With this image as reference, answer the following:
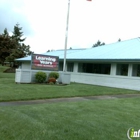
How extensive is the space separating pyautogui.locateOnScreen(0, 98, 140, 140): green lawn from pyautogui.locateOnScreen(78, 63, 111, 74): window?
1453 cm

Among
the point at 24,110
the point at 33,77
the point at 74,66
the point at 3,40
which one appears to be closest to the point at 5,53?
the point at 3,40

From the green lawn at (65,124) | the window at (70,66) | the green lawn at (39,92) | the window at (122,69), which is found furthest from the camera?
the window at (70,66)

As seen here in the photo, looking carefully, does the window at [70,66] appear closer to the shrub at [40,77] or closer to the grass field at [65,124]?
the shrub at [40,77]

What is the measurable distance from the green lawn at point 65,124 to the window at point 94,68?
14527mm

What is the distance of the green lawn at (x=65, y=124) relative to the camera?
17.7 feet

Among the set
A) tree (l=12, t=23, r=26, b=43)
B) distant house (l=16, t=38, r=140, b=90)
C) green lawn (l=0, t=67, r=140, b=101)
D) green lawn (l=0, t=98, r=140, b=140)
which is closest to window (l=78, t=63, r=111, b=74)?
distant house (l=16, t=38, r=140, b=90)

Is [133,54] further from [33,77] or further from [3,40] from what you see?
[3,40]

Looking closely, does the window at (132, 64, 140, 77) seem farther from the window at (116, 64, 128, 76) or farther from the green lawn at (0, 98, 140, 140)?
the green lawn at (0, 98, 140, 140)

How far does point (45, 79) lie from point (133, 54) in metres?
8.00

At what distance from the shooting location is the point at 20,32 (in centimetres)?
8788

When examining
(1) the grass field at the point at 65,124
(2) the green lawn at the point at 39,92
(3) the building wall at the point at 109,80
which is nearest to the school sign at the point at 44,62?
(3) the building wall at the point at 109,80

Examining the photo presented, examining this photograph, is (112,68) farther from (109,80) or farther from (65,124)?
(65,124)

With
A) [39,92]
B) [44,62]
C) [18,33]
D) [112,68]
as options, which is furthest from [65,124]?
[18,33]

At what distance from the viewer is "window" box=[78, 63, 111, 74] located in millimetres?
23047
